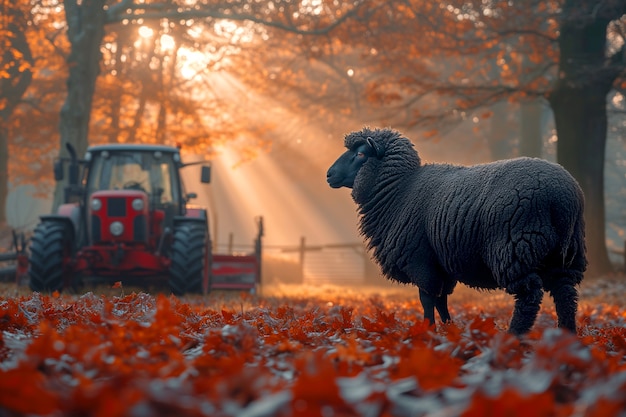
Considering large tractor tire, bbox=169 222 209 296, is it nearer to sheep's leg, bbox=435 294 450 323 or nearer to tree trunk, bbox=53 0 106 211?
sheep's leg, bbox=435 294 450 323

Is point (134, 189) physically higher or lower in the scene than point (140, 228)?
higher

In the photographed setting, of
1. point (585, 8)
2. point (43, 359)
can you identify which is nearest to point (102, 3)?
point (585, 8)

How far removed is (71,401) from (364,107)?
26696 mm

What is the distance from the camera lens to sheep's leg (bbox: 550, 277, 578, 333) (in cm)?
596

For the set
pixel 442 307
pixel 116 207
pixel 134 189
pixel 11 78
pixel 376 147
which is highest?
pixel 11 78

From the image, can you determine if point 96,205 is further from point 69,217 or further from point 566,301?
point 566,301

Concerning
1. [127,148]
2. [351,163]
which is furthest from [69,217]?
[351,163]

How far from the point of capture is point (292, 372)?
346cm

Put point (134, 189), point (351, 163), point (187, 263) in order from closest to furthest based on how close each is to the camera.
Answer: point (351, 163)
point (187, 263)
point (134, 189)

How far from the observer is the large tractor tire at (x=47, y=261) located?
38.7 feet

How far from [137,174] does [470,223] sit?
28.9 ft

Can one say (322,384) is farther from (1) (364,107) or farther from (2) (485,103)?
(1) (364,107)

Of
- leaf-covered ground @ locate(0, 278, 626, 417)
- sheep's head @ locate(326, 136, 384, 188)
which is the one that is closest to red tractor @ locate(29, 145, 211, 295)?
sheep's head @ locate(326, 136, 384, 188)

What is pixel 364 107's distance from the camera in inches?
1129
